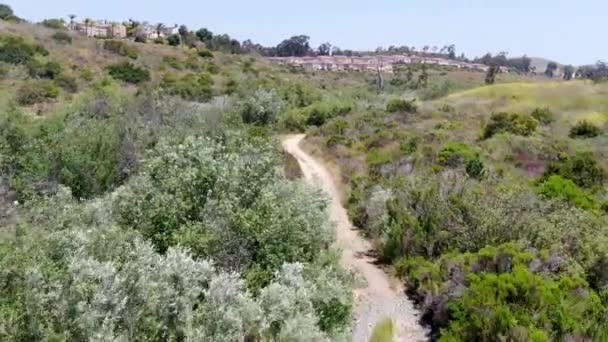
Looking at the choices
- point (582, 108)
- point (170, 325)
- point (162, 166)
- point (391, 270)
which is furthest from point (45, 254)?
point (582, 108)

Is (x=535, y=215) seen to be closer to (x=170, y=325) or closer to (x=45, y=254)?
(x=170, y=325)

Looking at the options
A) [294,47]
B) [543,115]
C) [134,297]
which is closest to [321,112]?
[543,115]

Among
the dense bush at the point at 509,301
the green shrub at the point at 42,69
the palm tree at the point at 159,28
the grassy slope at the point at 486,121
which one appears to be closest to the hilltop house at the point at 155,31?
the palm tree at the point at 159,28

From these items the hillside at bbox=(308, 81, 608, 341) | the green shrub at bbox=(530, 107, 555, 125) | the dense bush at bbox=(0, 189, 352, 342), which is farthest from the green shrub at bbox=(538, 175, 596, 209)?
the green shrub at bbox=(530, 107, 555, 125)

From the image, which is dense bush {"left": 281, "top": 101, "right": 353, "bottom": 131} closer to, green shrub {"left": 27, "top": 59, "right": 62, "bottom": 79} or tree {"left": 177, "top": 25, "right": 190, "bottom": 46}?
green shrub {"left": 27, "top": 59, "right": 62, "bottom": 79}

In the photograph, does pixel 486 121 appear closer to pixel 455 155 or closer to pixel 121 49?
pixel 455 155

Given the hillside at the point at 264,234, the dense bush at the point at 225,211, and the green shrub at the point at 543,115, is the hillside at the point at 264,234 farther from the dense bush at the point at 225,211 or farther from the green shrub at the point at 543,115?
the green shrub at the point at 543,115
